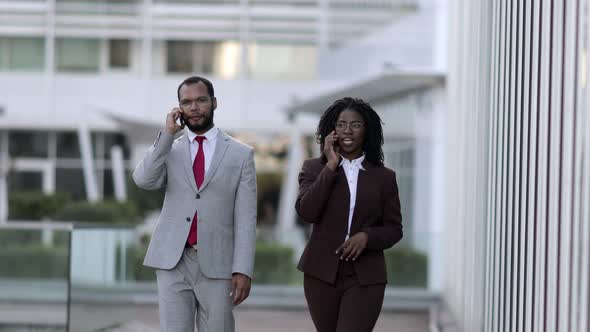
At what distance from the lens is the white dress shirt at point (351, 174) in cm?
601

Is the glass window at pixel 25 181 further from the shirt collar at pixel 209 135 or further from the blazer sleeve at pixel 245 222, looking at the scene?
the blazer sleeve at pixel 245 222

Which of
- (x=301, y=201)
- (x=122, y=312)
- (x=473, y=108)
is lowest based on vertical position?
(x=122, y=312)

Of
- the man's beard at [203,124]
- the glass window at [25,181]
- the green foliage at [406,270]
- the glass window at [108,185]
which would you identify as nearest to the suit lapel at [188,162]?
the man's beard at [203,124]

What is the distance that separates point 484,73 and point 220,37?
27.7 meters

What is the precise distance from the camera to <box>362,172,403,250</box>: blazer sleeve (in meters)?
5.92


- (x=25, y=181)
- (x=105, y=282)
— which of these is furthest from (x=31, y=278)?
(x=25, y=181)

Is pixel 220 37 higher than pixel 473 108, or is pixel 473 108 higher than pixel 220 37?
pixel 220 37

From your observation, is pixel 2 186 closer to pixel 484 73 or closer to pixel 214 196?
pixel 484 73

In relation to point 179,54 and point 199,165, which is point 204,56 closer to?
point 179,54

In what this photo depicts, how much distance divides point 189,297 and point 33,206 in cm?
2353

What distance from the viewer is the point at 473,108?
1094 cm

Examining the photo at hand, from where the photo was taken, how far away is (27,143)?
36.5m

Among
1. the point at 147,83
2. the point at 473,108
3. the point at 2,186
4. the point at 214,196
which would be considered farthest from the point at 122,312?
the point at 147,83

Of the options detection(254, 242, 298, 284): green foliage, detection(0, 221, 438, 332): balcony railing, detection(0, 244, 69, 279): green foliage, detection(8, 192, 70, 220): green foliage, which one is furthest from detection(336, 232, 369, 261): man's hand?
detection(8, 192, 70, 220): green foliage
